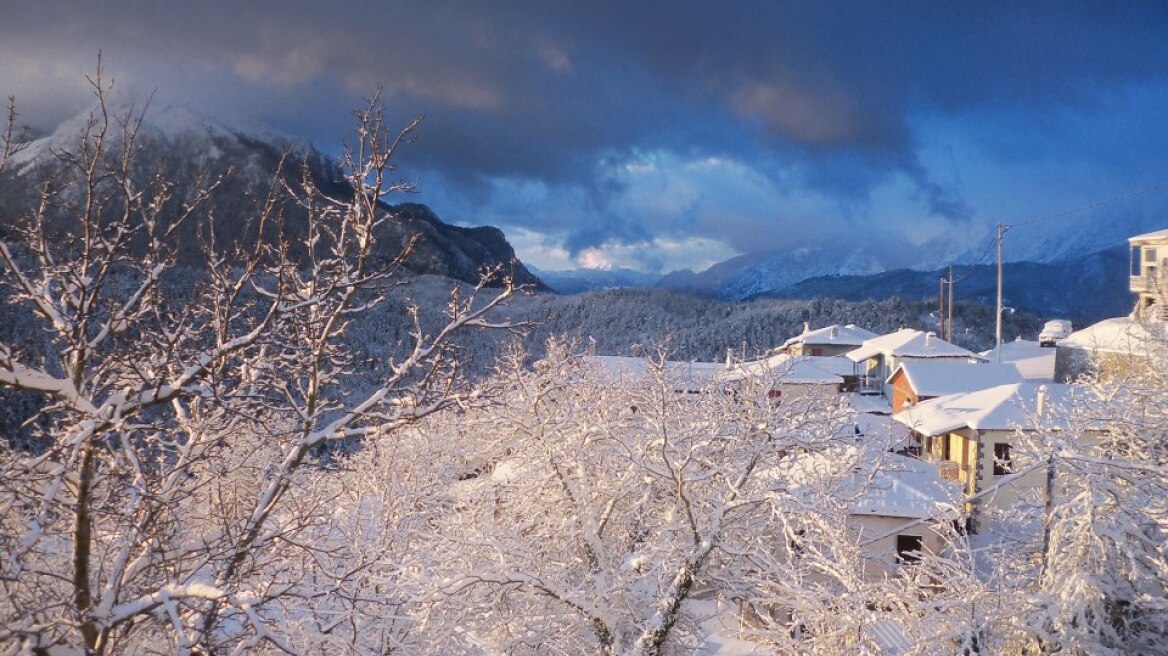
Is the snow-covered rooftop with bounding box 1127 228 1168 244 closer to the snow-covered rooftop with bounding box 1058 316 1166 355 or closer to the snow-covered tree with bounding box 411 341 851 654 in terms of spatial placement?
the snow-covered rooftop with bounding box 1058 316 1166 355

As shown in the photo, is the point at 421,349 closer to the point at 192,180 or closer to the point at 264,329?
the point at 264,329

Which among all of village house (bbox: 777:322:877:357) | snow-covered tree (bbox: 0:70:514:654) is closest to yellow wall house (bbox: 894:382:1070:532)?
snow-covered tree (bbox: 0:70:514:654)

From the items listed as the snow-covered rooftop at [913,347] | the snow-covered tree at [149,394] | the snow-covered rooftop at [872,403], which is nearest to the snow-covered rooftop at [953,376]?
the snow-covered rooftop at [872,403]

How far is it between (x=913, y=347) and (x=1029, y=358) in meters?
11.4

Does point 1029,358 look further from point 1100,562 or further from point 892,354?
point 1100,562

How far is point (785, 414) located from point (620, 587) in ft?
11.6

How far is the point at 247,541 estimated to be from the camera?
4.56 metres

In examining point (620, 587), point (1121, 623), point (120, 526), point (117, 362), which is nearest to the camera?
point (117, 362)

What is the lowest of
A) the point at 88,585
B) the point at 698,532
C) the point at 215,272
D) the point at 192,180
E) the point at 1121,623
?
the point at 1121,623

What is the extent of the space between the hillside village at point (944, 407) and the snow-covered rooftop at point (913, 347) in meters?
0.09

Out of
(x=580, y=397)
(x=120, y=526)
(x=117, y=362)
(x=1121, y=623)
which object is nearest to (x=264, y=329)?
(x=117, y=362)

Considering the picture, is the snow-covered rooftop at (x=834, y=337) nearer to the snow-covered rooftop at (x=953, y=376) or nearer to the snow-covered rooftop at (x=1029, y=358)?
the snow-covered rooftop at (x=1029, y=358)

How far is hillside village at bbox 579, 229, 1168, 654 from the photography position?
41.5ft

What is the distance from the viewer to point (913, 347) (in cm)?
3931
